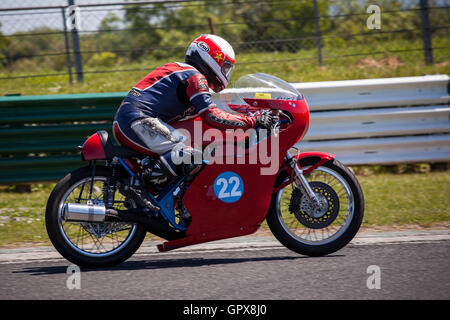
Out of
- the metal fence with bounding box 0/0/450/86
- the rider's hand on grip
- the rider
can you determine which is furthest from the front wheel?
the metal fence with bounding box 0/0/450/86

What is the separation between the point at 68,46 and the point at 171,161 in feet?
17.5

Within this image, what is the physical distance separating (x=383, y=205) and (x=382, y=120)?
68.1 inches

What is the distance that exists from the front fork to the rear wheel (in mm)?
1218

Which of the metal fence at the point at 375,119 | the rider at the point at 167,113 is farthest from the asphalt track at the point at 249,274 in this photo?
the metal fence at the point at 375,119

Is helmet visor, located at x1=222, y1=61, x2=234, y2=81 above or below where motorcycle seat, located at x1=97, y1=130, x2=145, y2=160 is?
above

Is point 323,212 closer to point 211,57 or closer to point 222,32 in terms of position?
point 211,57

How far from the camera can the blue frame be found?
15.6 ft

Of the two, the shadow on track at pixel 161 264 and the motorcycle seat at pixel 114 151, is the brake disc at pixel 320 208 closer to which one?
the shadow on track at pixel 161 264

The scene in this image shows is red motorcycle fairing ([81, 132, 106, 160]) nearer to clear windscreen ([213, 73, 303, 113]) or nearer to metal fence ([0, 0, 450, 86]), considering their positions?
clear windscreen ([213, 73, 303, 113])

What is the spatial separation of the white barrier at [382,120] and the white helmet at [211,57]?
326 cm

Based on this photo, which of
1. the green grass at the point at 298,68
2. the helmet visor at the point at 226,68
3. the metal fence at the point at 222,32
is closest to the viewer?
the helmet visor at the point at 226,68

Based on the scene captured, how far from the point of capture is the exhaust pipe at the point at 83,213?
4551 mm

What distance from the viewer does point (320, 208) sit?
190 inches
